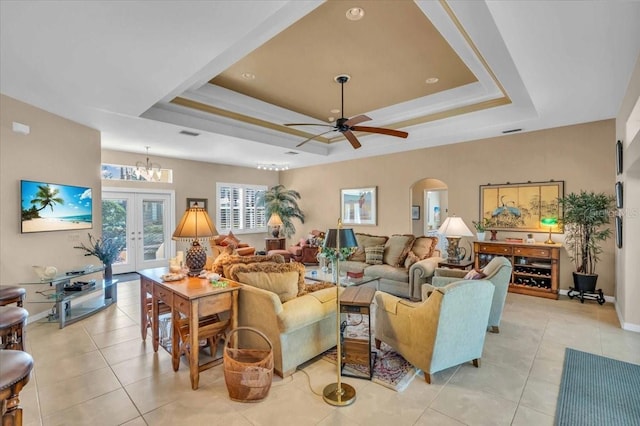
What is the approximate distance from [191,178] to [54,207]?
12.2 feet

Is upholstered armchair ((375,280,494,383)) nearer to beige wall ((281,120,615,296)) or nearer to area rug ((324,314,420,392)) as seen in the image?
area rug ((324,314,420,392))

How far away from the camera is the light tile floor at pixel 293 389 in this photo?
2230mm

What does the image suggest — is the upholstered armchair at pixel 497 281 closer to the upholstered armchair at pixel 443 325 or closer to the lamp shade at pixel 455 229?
the upholstered armchair at pixel 443 325

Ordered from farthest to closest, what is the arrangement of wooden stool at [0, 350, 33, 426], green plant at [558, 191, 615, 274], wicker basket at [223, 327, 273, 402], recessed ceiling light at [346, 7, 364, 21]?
green plant at [558, 191, 615, 274], recessed ceiling light at [346, 7, 364, 21], wicker basket at [223, 327, 273, 402], wooden stool at [0, 350, 33, 426]

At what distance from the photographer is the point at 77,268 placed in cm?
488

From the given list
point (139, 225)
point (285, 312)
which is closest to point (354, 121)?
point (285, 312)

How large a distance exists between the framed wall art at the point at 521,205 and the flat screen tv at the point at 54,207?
23.8 ft

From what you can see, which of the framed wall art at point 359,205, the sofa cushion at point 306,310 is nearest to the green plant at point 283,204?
the framed wall art at point 359,205

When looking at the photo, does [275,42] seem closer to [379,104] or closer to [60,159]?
[379,104]

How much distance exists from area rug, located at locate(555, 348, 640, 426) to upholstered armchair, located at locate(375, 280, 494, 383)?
72 cm

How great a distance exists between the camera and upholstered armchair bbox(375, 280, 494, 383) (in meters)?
2.50

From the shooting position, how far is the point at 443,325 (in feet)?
8.19

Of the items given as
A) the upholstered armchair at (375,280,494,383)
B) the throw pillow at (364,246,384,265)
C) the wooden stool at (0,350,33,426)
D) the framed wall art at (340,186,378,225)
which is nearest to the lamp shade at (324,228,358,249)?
the upholstered armchair at (375,280,494,383)

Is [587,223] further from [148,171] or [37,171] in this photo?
[148,171]
